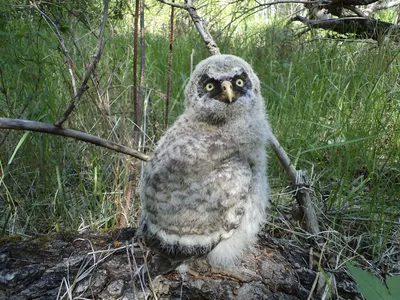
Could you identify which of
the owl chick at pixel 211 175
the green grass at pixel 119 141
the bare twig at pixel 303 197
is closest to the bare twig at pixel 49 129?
the owl chick at pixel 211 175

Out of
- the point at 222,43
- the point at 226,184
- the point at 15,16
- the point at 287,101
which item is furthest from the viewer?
the point at 222,43

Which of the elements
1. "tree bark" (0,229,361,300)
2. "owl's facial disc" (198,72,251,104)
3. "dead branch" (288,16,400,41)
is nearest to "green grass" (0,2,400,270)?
"tree bark" (0,229,361,300)

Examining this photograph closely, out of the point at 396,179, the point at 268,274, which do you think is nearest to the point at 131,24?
the point at 396,179

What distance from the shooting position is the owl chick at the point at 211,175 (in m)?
1.65

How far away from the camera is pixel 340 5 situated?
17.2ft

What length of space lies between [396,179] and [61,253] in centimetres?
227

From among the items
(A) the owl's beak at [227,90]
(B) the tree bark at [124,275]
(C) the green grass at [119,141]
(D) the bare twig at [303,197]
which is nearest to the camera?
(B) the tree bark at [124,275]

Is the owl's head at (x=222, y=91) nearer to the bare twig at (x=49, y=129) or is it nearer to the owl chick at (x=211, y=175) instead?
the owl chick at (x=211, y=175)

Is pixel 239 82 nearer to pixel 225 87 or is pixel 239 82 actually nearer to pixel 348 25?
pixel 225 87

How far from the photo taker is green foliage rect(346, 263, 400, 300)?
0.94 meters

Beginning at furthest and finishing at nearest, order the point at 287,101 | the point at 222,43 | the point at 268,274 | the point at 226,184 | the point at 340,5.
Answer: the point at 340,5 < the point at 222,43 < the point at 287,101 < the point at 268,274 < the point at 226,184

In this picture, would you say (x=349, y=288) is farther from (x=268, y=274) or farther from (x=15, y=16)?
(x=15, y=16)

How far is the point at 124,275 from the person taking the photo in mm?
1647

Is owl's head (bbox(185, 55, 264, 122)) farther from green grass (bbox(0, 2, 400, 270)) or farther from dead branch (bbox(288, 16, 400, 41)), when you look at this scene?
dead branch (bbox(288, 16, 400, 41))
